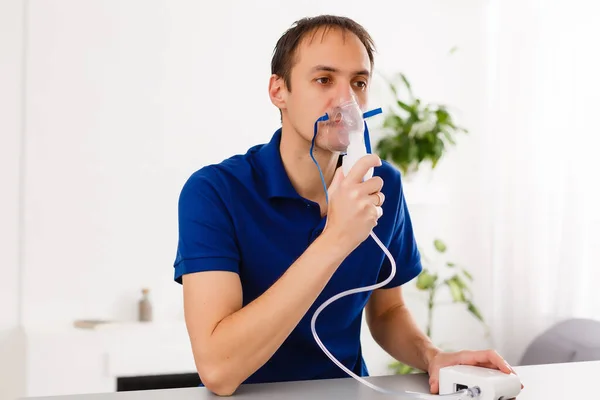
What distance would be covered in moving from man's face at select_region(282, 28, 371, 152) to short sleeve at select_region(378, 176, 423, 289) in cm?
34

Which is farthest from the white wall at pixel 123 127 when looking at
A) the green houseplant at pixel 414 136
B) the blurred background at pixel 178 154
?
the green houseplant at pixel 414 136

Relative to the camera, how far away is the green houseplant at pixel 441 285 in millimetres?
3539

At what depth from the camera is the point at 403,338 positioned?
1.57 metres

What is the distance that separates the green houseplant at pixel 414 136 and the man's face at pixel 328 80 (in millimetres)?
1984

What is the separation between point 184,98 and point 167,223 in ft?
2.15

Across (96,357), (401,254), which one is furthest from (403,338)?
(96,357)

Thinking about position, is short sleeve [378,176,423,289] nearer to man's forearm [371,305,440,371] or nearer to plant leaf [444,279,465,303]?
man's forearm [371,305,440,371]

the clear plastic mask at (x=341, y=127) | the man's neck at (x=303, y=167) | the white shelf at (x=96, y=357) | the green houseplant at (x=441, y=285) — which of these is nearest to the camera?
the clear plastic mask at (x=341, y=127)

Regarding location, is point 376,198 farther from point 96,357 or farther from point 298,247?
point 96,357

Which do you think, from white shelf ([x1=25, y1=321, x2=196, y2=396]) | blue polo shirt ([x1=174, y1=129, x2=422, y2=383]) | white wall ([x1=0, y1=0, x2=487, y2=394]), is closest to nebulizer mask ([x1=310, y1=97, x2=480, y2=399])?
blue polo shirt ([x1=174, y1=129, x2=422, y2=383])

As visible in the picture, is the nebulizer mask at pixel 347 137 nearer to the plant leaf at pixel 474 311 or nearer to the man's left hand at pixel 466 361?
the man's left hand at pixel 466 361

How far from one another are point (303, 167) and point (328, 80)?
9.4 inches

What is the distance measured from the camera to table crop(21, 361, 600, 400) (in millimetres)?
1129

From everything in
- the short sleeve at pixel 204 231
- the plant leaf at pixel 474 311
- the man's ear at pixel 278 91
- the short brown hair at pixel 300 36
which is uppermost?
the short brown hair at pixel 300 36
